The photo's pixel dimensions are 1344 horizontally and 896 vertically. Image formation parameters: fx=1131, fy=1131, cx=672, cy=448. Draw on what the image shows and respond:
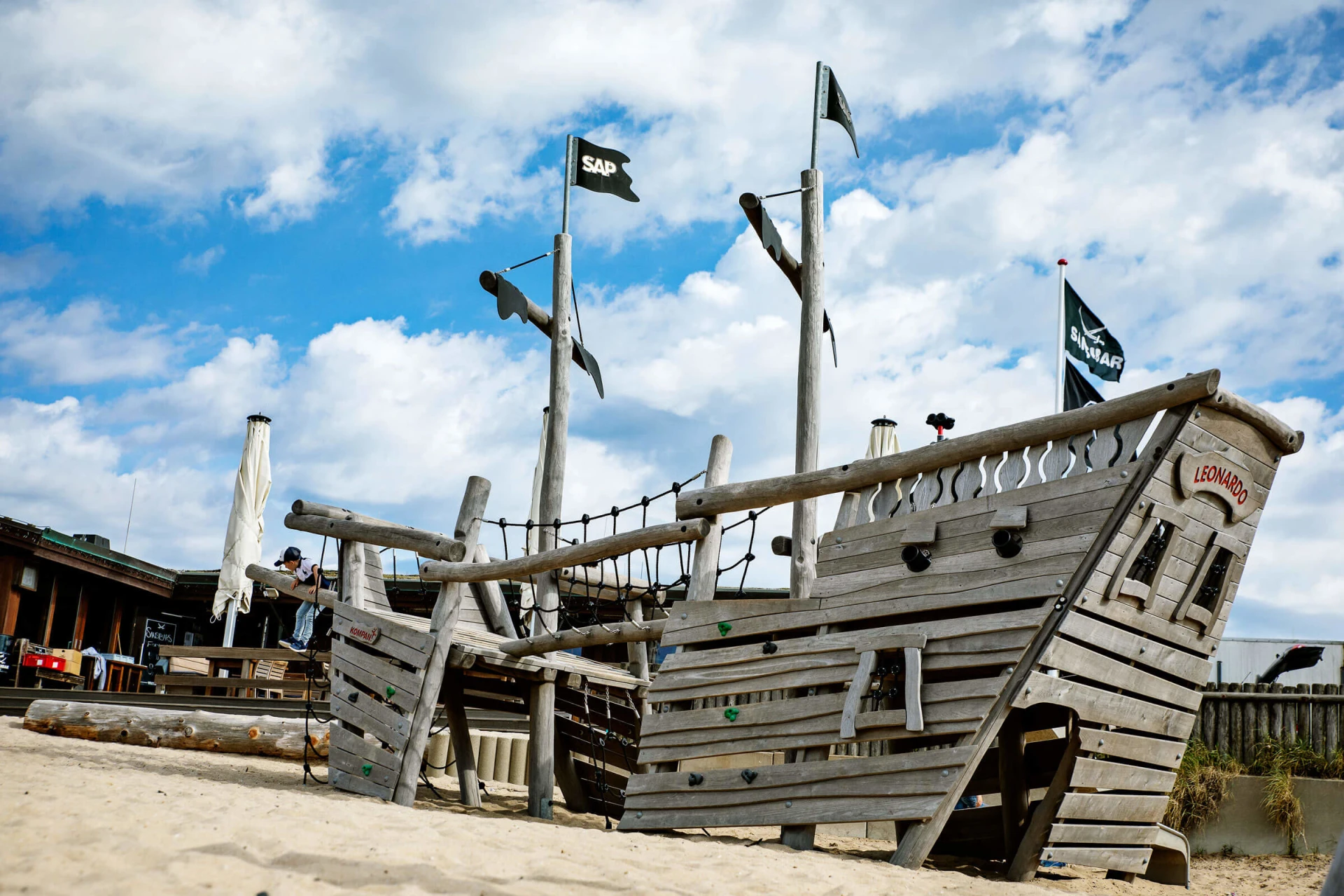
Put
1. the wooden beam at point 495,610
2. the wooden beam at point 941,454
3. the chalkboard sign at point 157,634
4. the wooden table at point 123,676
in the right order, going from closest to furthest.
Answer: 1. the wooden beam at point 941,454
2. the wooden beam at point 495,610
3. the wooden table at point 123,676
4. the chalkboard sign at point 157,634

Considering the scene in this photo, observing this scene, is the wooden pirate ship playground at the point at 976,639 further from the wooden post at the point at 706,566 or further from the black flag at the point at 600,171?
the black flag at the point at 600,171

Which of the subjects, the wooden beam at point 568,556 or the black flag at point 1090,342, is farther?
the black flag at point 1090,342

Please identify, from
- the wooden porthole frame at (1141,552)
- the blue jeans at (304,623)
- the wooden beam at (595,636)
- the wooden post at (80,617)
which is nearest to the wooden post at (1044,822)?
the wooden porthole frame at (1141,552)

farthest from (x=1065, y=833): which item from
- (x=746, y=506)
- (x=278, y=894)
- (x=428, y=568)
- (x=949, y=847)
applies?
(x=428, y=568)

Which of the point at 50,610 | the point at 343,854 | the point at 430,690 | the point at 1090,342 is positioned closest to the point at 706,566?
the point at 430,690

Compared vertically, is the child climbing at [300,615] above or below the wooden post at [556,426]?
below

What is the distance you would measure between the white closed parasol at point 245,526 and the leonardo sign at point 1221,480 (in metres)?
11.5

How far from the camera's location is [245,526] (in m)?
14.1

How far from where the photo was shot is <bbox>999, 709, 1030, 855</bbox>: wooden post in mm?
6703

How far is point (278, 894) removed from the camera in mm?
3891

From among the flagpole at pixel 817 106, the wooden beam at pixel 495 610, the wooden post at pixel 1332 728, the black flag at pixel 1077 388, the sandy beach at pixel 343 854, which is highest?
the flagpole at pixel 817 106

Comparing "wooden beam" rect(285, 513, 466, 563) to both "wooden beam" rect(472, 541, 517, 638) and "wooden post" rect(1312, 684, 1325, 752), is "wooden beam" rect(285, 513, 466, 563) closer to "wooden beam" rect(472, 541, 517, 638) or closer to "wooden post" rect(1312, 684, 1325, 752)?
"wooden beam" rect(472, 541, 517, 638)

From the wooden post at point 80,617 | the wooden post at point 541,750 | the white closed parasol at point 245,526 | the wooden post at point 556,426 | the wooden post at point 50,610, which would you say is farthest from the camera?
the wooden post at point 80,617

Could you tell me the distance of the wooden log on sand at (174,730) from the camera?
10.1 m
